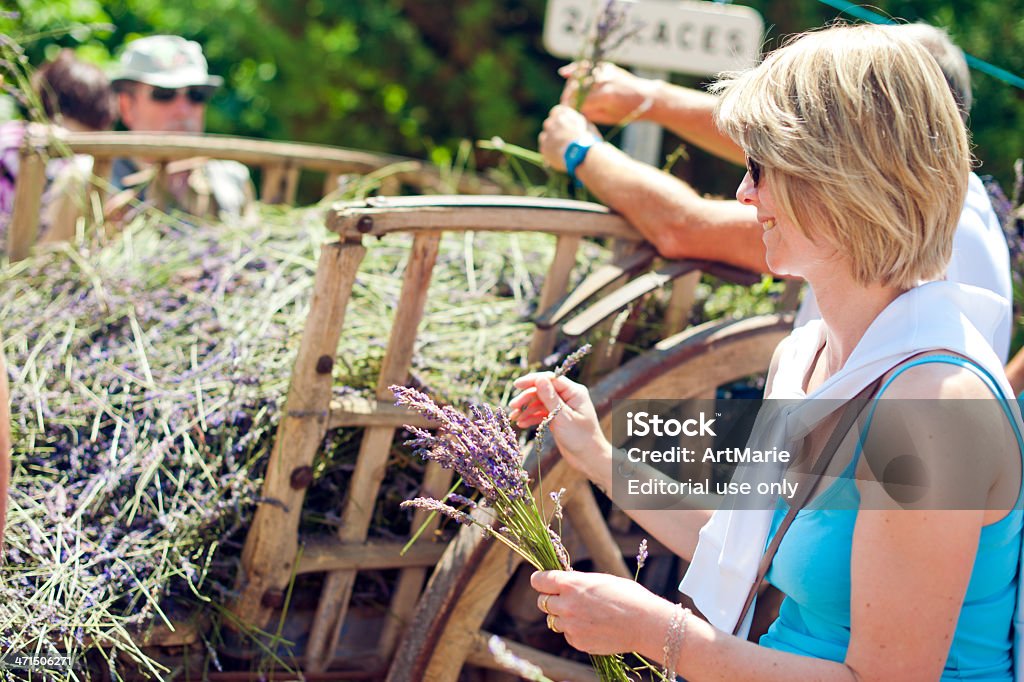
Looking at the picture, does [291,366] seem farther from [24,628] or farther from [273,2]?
[273,2]

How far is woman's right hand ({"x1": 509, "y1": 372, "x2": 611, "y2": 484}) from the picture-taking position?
1549mm

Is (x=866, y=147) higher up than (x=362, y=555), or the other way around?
(x=866, y=147)

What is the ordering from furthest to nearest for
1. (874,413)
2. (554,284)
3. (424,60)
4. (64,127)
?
(424,60)
(64,127)
(554,284)
(874,413)

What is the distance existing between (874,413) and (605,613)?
410mm

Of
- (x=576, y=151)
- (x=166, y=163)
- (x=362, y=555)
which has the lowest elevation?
(x=362, y=555)

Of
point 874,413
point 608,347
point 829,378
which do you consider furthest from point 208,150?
Answer: point 874,413

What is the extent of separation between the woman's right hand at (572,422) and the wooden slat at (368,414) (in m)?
0.37

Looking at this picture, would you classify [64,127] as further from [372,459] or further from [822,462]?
[822,462]

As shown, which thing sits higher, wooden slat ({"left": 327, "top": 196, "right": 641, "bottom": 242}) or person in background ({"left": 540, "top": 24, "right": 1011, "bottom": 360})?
person in background ({"left": 540, "top": 24, "right": 1011, "bottom": 360})

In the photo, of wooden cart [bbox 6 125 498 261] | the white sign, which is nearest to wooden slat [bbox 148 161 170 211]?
wooden cart [bbox 6 125 498 261]

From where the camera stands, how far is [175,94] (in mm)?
3625

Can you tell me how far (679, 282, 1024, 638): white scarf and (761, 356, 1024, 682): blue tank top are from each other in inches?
1.4

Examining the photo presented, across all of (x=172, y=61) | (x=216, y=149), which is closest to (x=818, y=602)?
(x=216, y=149)

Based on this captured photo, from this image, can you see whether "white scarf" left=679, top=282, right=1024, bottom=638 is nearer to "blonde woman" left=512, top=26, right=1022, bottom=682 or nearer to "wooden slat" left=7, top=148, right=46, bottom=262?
"blonde woman" left=512, top=26, right=1022, bottom=682
